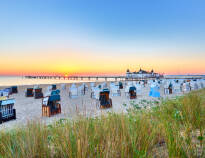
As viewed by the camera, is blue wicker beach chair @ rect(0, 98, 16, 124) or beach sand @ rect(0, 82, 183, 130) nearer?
beach sand @ rect(0, 82, 183, 130)

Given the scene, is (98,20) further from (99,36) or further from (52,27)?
(52,27)

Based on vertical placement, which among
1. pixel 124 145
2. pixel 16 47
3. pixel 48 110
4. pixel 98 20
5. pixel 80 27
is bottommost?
pixel 48 110

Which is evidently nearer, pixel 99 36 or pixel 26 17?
pixel 26 17

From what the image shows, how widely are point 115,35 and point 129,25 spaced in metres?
2.79

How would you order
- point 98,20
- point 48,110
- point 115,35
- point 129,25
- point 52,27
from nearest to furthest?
point 48,110
point 52,27
point 98,20
point 129,25
point 115,35

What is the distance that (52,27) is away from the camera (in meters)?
15.8

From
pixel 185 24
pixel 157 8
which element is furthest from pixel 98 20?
pixel 185 24

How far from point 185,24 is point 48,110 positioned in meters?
18.4

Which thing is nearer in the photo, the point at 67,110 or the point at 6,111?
the point at 6,111

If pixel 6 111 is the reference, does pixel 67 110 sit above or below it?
below

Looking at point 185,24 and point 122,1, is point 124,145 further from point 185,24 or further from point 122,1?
point 185,24

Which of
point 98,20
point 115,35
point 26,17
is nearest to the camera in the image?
point 26,17

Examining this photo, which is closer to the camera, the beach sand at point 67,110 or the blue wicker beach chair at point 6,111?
the beach sand at point 67,110

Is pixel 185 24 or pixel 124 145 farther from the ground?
pixel 185 24
